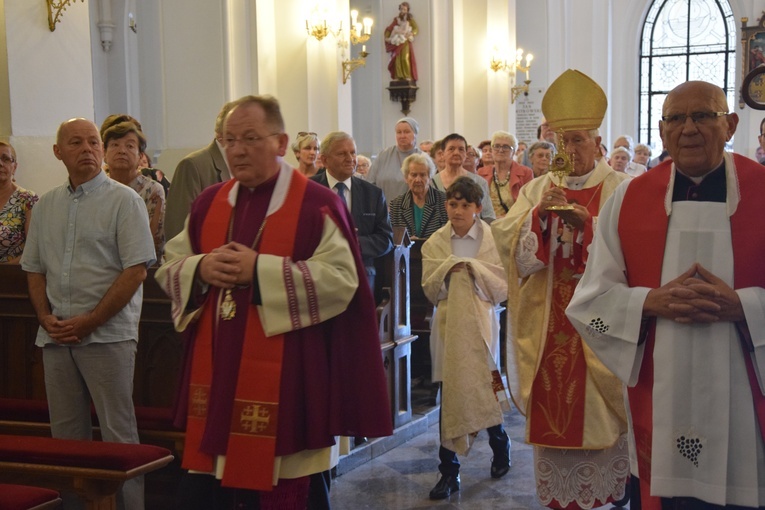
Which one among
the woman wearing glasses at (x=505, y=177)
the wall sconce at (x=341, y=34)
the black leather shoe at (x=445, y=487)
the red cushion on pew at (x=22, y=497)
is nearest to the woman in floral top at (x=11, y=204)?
the red cushion on pew at (x=22, y=497)

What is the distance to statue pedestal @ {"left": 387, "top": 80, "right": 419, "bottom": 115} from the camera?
14617 millimetres

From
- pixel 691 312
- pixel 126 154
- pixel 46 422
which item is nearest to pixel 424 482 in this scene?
pixel 46 422

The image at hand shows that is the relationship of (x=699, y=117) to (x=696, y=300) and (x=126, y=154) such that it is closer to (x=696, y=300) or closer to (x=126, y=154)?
(x=696, y=300)

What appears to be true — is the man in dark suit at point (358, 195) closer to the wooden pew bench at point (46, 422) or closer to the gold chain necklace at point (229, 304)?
the wooden pew bench at point (46, 422)

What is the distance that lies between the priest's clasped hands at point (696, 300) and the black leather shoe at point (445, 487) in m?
2.61

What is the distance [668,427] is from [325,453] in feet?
3.67

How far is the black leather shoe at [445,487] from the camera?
17.1ft

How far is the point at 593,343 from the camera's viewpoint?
3092 mm

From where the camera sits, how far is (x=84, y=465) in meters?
3.67

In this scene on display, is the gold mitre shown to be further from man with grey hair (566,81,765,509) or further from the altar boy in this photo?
man with grey hair (566,81,765,509)

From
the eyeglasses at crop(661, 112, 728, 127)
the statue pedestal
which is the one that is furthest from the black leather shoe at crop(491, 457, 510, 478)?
the statue pedestal

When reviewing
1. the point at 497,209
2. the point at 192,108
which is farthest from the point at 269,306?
the point at 192,108

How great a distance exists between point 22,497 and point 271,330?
1.14m

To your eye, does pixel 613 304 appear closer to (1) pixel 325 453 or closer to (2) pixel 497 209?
(1) pixel 325 453
